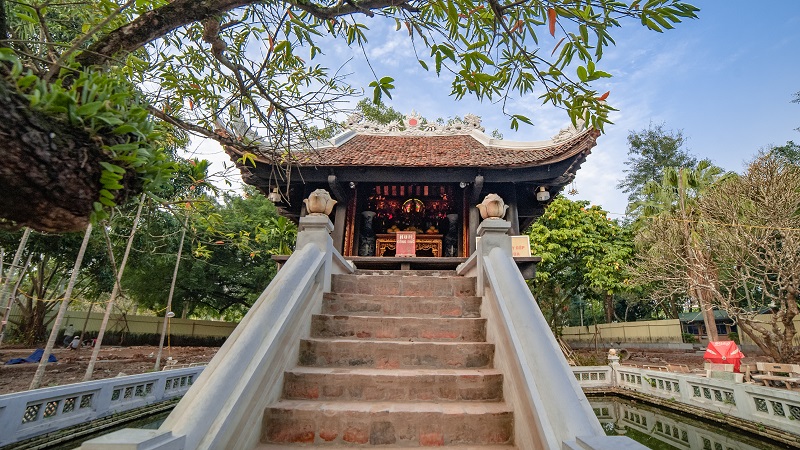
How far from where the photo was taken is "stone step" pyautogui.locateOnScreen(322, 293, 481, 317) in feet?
13.6

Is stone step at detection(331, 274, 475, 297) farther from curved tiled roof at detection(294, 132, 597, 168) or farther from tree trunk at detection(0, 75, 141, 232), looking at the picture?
tree trunk at detection(0, 75, 141, 232)

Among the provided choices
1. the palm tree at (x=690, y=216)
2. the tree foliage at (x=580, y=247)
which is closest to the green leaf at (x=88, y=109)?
the palm tree at (x=690, y=216)

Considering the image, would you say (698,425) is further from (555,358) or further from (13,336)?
(13,336)

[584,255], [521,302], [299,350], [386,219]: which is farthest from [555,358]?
[584,255]

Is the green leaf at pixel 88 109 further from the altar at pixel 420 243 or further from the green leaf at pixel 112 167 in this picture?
the altar at pixel 420 243

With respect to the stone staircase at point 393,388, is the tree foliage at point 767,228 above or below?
above

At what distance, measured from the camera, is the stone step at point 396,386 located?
2918 mm

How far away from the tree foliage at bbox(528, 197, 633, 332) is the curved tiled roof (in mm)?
5977

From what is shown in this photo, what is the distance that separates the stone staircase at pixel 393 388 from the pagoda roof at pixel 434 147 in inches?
134

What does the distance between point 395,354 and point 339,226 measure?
229 inches

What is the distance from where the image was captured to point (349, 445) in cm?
254

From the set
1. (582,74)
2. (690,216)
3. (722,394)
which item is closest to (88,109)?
(582,74)

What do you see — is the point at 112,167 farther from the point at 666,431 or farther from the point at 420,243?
the point at 420,243

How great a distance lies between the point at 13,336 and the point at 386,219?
17.6 meters
